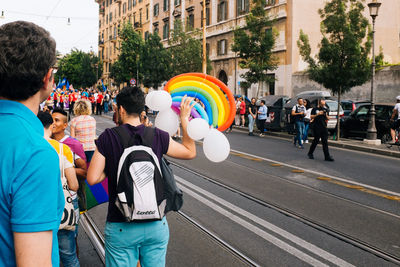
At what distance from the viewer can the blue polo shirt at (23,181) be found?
1269 mm

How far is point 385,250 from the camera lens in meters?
4.72

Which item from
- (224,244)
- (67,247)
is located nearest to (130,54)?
(224,244)

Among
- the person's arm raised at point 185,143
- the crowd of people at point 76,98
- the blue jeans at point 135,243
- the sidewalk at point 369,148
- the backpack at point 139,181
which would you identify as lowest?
the sidewalk at point 369,148

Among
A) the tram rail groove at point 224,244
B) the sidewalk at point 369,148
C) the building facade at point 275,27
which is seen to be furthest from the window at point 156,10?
the tram rail groove at point 224,244

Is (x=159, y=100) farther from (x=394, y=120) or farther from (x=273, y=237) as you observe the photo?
(x=394, y=120)

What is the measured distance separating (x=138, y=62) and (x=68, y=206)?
42.2m

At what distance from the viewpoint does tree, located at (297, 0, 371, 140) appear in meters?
16.1

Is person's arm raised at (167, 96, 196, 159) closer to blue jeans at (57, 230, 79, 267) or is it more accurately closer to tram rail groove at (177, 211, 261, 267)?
blue jeans at (57, 230, 79, 267)

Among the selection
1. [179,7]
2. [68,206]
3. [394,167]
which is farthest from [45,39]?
[179,7]

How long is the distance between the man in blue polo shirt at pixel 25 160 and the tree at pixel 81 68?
7455cm

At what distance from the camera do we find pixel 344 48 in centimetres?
1636

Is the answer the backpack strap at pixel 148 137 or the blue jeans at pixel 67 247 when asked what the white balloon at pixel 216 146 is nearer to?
the backpack strap at pixel 148 137

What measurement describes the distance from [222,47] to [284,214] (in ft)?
109

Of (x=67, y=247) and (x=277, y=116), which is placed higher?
(x=277, y=116)
